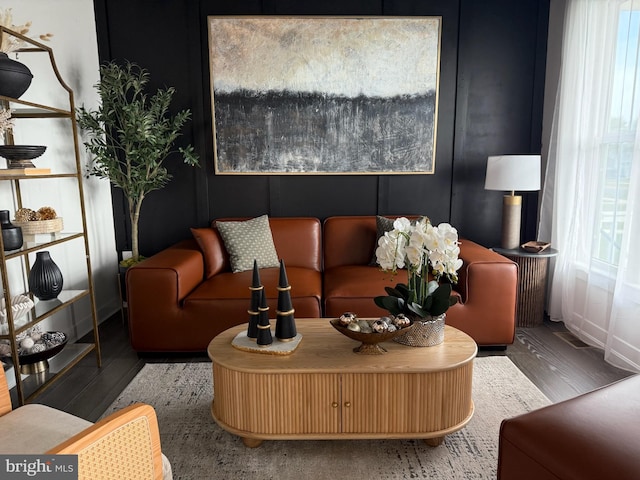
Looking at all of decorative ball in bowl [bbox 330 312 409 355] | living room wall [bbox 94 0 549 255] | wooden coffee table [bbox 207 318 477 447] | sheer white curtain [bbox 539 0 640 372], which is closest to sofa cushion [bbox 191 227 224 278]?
living room wall [bbox 94 0 549 255]

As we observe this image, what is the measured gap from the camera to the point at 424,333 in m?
1.95

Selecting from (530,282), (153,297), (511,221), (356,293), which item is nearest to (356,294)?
(356,293)

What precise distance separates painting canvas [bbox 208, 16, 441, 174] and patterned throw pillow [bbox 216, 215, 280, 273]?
0.62 meters

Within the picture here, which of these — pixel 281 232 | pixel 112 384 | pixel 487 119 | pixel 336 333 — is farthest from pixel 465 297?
pixel 112 384

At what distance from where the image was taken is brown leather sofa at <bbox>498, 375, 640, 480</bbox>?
1.10 metres

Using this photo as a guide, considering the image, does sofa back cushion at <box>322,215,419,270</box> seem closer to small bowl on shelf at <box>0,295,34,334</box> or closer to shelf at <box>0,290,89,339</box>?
shelf at <box>0,290,89,339</box>

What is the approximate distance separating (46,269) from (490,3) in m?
3.71

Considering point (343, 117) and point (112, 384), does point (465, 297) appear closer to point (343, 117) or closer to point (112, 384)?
point (343, 117)

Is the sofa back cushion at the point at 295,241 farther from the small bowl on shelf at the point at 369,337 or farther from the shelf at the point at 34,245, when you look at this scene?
the small bowl on shelf at the point at 369,337

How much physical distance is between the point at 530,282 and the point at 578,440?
220 centimetres

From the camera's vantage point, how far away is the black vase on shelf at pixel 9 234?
6.88ft

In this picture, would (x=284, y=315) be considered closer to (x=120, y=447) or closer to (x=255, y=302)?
(x=255, y=302)

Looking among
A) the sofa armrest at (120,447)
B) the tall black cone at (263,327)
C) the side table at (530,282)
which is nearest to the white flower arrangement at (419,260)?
the tall black cone at (263,327)

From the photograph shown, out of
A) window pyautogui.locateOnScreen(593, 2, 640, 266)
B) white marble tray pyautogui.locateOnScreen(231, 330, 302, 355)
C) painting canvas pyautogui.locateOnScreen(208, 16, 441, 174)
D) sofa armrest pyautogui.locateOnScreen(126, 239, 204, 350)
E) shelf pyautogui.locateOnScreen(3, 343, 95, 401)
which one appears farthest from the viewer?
painting canvas pyautogui.locateOnScreen(208, 16, 441, 174)
